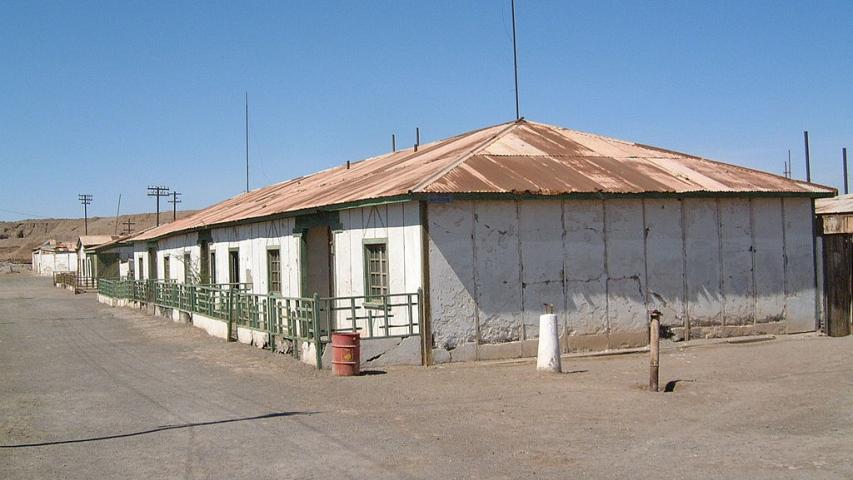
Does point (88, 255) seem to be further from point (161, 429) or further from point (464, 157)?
point (161, 429)

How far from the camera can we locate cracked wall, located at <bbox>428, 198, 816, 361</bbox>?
43.2 feet

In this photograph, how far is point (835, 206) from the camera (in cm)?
2548

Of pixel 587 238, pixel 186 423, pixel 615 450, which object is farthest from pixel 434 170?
pixel 615 450

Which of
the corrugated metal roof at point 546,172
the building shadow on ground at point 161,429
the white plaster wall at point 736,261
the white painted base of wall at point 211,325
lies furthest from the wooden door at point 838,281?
the white painted base of wall at point 211,325

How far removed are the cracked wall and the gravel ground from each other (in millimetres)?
672

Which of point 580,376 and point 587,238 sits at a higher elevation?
point 587,238

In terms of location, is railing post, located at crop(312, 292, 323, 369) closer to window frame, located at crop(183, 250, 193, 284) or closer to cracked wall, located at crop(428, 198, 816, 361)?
cracked wall, located at crop(428, 198, 816, 361)

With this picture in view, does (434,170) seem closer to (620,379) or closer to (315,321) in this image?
(315,321)

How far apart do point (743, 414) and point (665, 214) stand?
6439mm

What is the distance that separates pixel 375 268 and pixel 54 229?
16034 centimetres

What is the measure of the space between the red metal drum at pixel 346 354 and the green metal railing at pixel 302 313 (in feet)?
1.58

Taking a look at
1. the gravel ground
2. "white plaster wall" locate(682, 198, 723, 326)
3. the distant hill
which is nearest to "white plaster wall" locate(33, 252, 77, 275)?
the distant hill

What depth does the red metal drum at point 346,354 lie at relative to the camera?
12125 millimetres

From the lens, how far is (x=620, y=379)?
11.5 m
